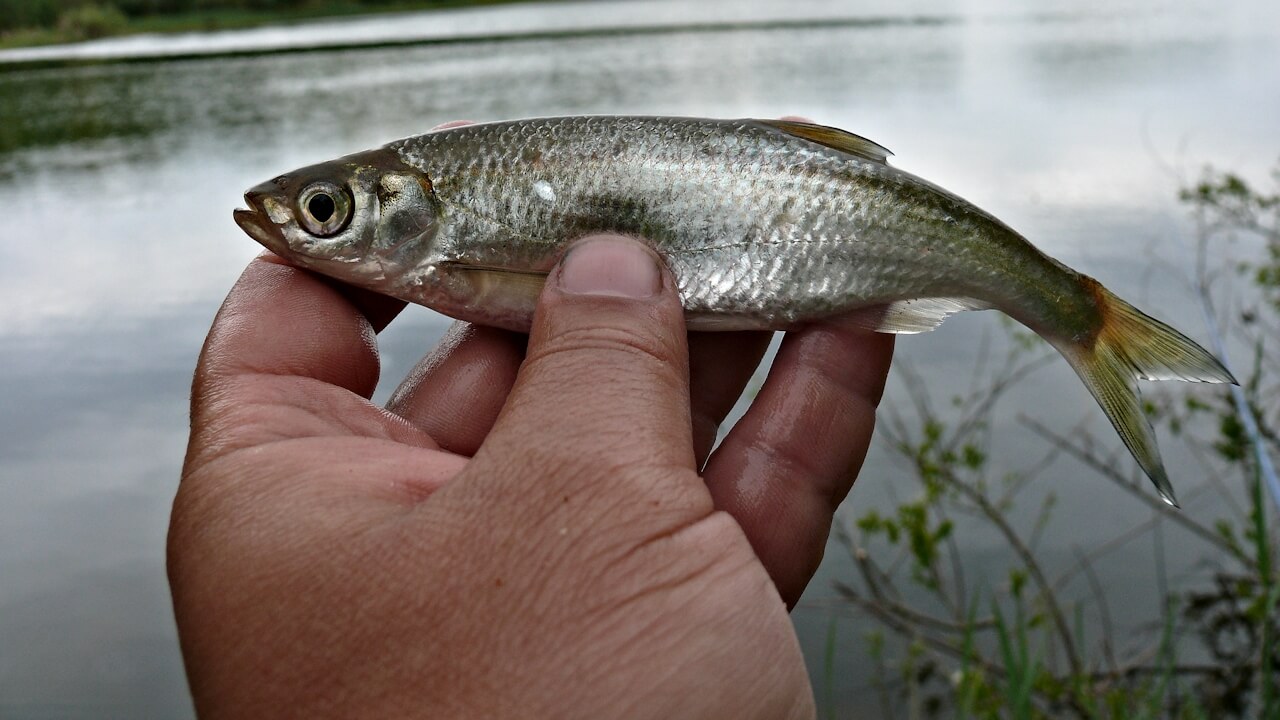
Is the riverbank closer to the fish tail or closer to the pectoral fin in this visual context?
the pectoral fin

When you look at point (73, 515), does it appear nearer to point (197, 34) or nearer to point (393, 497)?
point (393, 497)

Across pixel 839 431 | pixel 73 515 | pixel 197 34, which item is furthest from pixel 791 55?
pixel 197 34

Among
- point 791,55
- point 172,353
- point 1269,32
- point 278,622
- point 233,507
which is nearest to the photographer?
point 278,622

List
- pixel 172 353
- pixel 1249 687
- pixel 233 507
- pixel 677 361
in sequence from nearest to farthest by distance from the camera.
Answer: pixel 233 507 < pixel 677 361 < pixel 1249 687 < pixel 172 353

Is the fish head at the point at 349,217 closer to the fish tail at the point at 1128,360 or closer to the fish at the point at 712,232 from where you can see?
the fish at the point at 712,232

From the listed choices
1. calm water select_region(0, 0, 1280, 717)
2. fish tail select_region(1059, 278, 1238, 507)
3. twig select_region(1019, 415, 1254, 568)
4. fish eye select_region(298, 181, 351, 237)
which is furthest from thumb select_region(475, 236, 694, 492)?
twig select_region(1019, 415, 1254, 568)

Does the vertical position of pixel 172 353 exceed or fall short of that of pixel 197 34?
it falls short

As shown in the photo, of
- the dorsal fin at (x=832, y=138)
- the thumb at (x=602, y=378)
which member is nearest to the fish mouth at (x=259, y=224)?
the thumb at (x=602, y=378)
